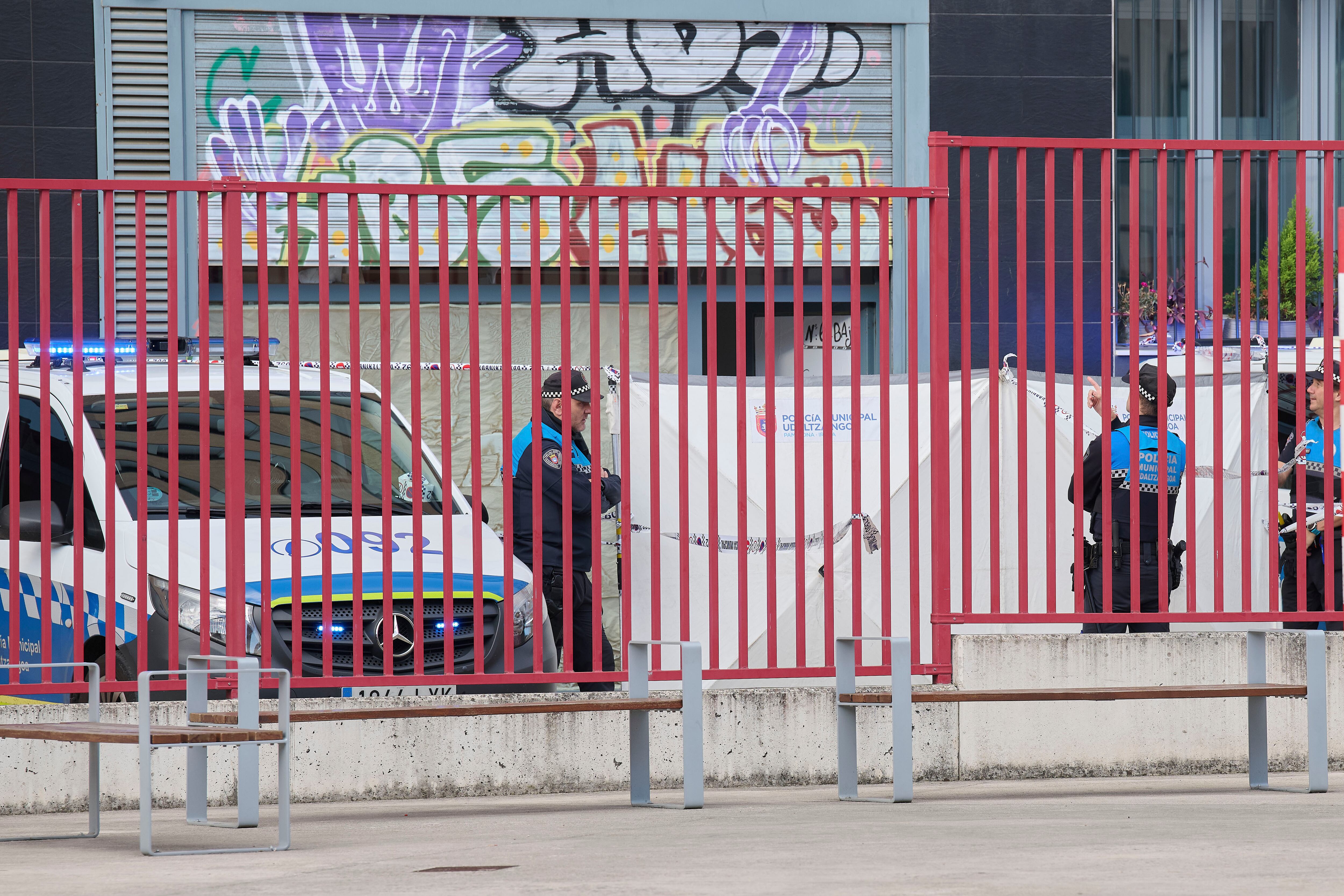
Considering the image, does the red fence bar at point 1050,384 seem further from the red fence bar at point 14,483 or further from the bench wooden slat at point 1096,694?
the red fence bar at point 14,483

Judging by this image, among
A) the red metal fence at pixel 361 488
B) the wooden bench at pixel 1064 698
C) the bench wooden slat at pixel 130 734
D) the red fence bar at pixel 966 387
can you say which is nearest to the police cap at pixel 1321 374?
the wooden bench at pixel 1064 698

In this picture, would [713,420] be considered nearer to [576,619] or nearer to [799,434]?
[799,434]

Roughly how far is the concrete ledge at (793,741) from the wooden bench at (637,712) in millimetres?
158

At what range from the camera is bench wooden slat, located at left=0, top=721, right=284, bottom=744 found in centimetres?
586

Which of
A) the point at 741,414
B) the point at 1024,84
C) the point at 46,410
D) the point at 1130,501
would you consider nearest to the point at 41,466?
the point at 46,410

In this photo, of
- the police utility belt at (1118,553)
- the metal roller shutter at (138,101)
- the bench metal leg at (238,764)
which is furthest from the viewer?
the metal roller shutter at (138,101)

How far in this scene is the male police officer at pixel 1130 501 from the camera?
801cm

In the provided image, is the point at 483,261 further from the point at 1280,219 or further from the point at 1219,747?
the point at 1219,747

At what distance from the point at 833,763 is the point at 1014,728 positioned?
803 mm

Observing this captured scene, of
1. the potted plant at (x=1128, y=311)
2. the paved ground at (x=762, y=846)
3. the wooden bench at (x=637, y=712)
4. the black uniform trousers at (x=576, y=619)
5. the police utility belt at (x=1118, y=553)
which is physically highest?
the potted plant at (x=1128, y=311)

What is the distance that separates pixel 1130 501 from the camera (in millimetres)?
7996

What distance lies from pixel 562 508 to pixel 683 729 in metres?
1.03

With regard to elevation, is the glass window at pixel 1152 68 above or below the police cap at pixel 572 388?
above

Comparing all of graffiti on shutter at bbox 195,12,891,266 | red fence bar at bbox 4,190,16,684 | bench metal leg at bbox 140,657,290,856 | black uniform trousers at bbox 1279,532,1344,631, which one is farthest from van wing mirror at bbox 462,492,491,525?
graffiti on shutter at bbox 195,12,891,266
